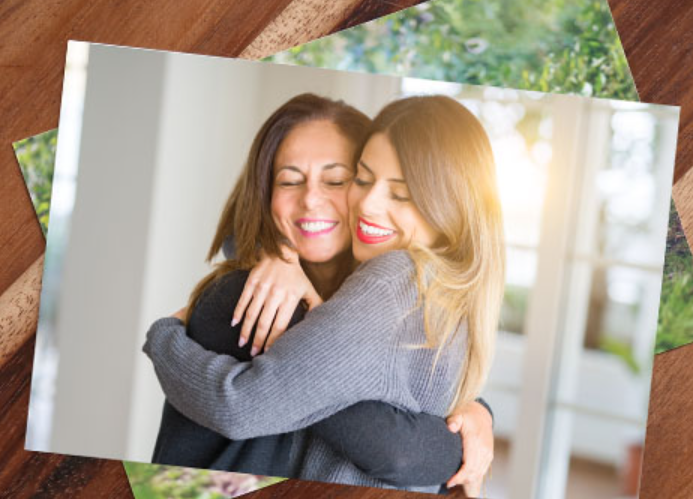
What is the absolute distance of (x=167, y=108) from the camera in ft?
3.38

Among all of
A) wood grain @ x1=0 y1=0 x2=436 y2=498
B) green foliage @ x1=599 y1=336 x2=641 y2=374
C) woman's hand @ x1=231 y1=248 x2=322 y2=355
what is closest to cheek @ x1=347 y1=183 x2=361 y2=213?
woman's hand @ x1=231 y1=248 x2=322 y2=355

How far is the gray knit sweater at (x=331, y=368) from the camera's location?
0.95 m

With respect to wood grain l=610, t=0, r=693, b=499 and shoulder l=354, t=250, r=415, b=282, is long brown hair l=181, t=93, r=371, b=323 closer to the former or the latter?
shoulder l=354, t=250, r=415, b=282

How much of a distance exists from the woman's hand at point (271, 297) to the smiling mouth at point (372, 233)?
0.10m

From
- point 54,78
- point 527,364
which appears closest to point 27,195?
point 54,78

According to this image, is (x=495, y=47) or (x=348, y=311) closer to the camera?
(x=348, y=311)

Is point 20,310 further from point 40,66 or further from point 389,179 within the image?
point 389,179

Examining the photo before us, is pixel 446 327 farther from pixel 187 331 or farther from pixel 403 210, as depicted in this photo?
pixel 187 331

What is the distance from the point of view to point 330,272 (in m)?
0.99

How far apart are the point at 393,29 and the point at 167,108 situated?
1.16ft

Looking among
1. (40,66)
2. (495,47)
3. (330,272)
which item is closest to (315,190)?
(330,272)

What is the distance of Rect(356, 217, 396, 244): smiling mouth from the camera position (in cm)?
98

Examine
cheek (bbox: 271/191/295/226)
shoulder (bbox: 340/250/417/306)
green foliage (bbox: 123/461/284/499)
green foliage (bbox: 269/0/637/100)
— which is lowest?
green foliage (bbox: 123/461/284/499)

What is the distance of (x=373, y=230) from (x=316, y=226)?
79mm
